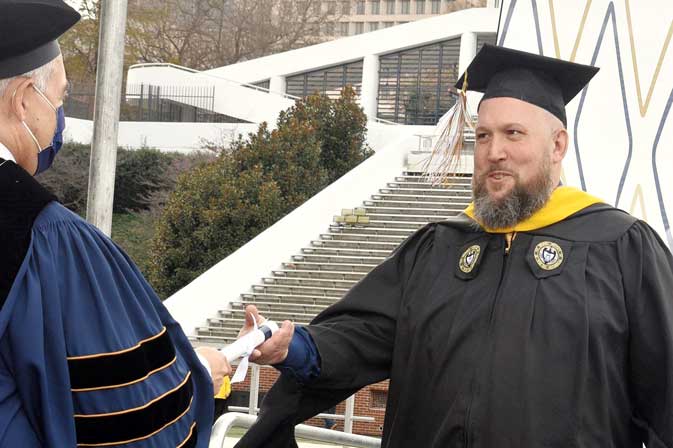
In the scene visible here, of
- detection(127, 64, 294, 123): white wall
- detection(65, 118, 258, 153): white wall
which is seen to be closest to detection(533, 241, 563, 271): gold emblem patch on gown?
detection(65, 118, 258, 153): white wall

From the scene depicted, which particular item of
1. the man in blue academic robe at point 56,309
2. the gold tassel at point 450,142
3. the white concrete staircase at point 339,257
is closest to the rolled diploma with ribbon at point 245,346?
the man in blue academic robe at point 56,309

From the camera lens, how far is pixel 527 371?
3.64 metres

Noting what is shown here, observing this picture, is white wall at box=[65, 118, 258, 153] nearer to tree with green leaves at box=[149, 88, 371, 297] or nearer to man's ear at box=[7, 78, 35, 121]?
tree with green leaves at box=[149, 88, 371, 297]

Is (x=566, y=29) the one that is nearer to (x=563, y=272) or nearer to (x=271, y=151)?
(x=563, y=272)

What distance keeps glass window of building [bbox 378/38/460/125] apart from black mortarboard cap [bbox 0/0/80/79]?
109 ft

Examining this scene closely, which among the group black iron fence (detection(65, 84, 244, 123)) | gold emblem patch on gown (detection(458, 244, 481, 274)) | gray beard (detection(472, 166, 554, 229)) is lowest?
gold emblem patch on gown (detection(458, 244, 481, 274))

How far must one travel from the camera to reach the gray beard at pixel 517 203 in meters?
3.91

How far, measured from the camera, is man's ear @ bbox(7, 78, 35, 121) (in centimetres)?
263

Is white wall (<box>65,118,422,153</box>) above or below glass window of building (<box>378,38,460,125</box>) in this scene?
below

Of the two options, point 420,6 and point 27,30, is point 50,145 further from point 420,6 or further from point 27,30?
point 420,6

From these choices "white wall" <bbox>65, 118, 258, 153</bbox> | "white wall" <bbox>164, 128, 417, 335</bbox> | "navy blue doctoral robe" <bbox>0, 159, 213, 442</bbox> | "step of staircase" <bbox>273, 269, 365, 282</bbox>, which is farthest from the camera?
"white wall" <bbox>65, 118, 258, 153</bbox>

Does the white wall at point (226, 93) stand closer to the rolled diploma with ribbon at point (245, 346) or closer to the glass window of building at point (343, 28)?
the rolled diploma with ribbon at point (245, 346)

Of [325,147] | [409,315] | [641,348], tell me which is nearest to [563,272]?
[641,348]

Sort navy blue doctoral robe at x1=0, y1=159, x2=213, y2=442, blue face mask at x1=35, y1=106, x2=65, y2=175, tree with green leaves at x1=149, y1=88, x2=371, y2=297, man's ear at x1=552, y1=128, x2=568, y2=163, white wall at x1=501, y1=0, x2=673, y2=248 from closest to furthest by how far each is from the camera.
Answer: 1. navy blue doctoral robe at x1=0, y1=159, x2=213, y2=442
2. blue face mask at x1=35, y1=106, x2=65, y2=175
3. man's ear at x1=552, y1=128, x2=568, y2=163
4. white wall at x1=501, y1=0, x2=673, y2=248
5. tree with green leaves at x1=149, y1=88, x2=371, y2=297
